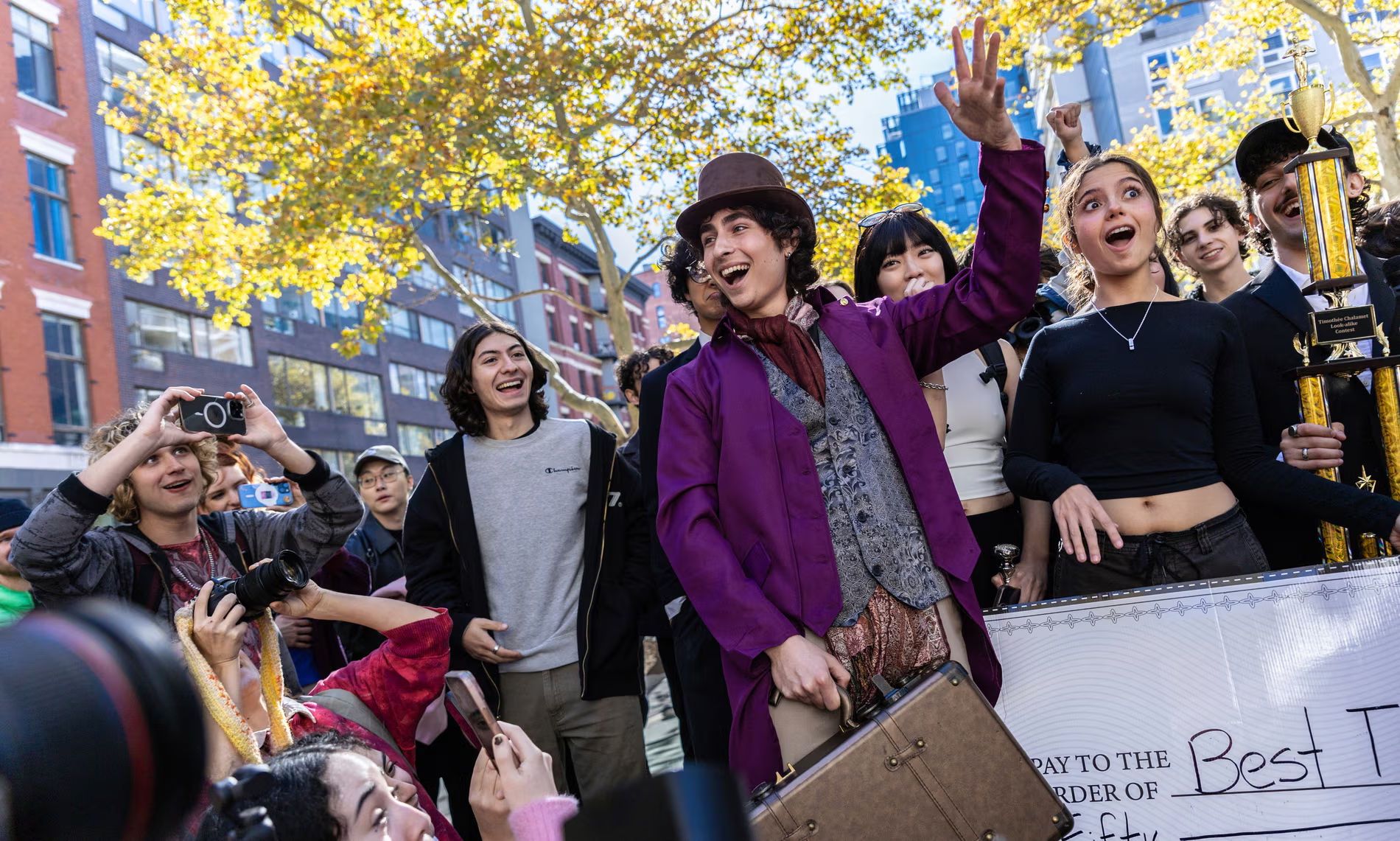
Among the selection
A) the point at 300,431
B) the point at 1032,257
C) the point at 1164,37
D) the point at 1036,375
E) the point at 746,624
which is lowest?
the point at 746,624

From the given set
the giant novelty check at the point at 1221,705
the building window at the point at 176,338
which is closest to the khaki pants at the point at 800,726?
the giant novelty check at the point at 1221,705

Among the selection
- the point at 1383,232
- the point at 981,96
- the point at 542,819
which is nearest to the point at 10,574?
the point at 542,819

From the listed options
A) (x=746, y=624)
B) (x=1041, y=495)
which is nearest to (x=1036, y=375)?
(x=1041, y=495)

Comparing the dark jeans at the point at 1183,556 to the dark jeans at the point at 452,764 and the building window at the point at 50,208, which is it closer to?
the dark jeans at the point at 452,764

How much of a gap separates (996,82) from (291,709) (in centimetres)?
237

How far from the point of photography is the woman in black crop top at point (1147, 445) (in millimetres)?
3023

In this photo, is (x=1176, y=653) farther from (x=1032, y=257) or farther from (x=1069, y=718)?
(x=1032, y=257)

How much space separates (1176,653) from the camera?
300 cm

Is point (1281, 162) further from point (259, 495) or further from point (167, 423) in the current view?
point (259, 495)

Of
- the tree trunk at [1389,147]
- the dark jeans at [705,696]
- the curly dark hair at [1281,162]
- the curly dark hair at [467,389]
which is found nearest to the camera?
the dark jeans at [705,696]

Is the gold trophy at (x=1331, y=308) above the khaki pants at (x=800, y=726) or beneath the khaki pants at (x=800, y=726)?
above

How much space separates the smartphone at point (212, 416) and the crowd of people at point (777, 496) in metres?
0.04

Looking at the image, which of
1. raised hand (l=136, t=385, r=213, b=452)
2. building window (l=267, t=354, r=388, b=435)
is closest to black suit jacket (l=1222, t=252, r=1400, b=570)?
raised hand (l=136, t=385, r=213, b=452)

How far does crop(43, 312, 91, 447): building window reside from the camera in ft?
69.5
